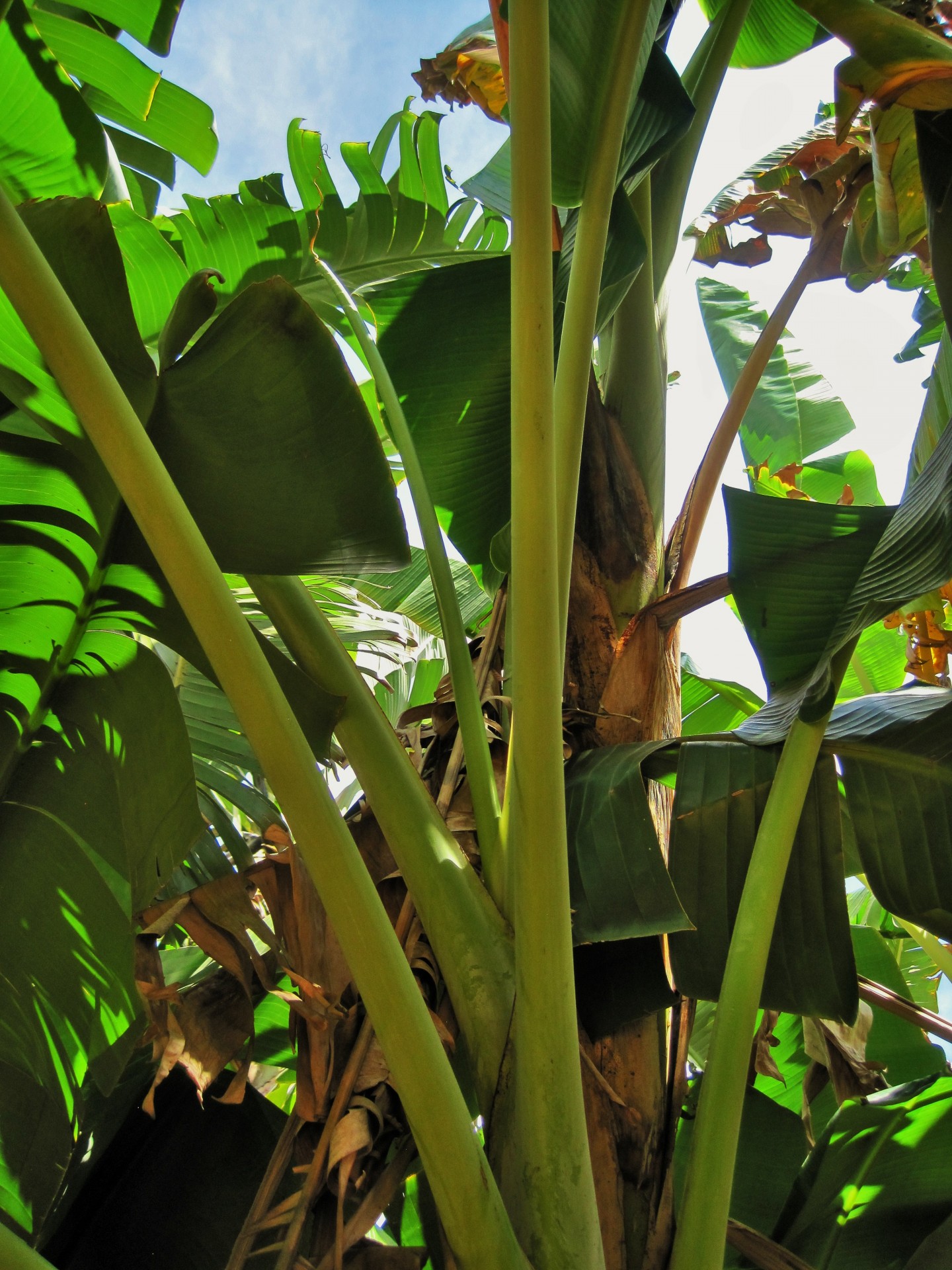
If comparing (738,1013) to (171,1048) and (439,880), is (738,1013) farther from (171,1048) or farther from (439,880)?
(171,1048)

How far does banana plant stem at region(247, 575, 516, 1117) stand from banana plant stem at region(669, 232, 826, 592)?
42 centimetres

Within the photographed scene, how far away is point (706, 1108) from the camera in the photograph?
22.5 inches

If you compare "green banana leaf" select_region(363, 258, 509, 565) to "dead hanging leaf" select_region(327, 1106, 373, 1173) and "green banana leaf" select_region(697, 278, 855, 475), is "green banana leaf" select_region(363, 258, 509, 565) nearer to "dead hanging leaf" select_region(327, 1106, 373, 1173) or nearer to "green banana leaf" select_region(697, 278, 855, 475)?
"dead hanging leaf" select_region(327, 1106, 373, 1173)

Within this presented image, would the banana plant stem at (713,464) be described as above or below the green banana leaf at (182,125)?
below

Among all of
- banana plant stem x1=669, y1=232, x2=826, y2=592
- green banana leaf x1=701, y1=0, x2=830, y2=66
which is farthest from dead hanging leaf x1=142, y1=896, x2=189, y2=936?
green banana leaf x1=701, y1=0, x2=830, y2=66

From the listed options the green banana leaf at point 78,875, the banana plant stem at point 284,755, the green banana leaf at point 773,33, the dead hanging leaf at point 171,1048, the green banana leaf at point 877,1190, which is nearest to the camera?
the banana plant stem at point 284,755

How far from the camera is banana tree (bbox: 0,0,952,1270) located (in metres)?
0.54

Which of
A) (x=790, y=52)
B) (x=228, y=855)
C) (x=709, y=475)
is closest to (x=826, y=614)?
(x=709, y=475)

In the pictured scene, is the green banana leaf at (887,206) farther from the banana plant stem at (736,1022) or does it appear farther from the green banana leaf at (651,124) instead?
the banana plant stem at (736,1022)

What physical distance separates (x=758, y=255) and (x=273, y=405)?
94 centimetres

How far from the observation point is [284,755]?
48 cm

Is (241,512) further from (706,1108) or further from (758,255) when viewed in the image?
(758,255)

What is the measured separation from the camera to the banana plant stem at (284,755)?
46cm

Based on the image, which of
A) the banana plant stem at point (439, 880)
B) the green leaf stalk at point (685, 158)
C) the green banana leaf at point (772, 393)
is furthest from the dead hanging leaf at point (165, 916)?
the green banana leaf at point (772, 393)
